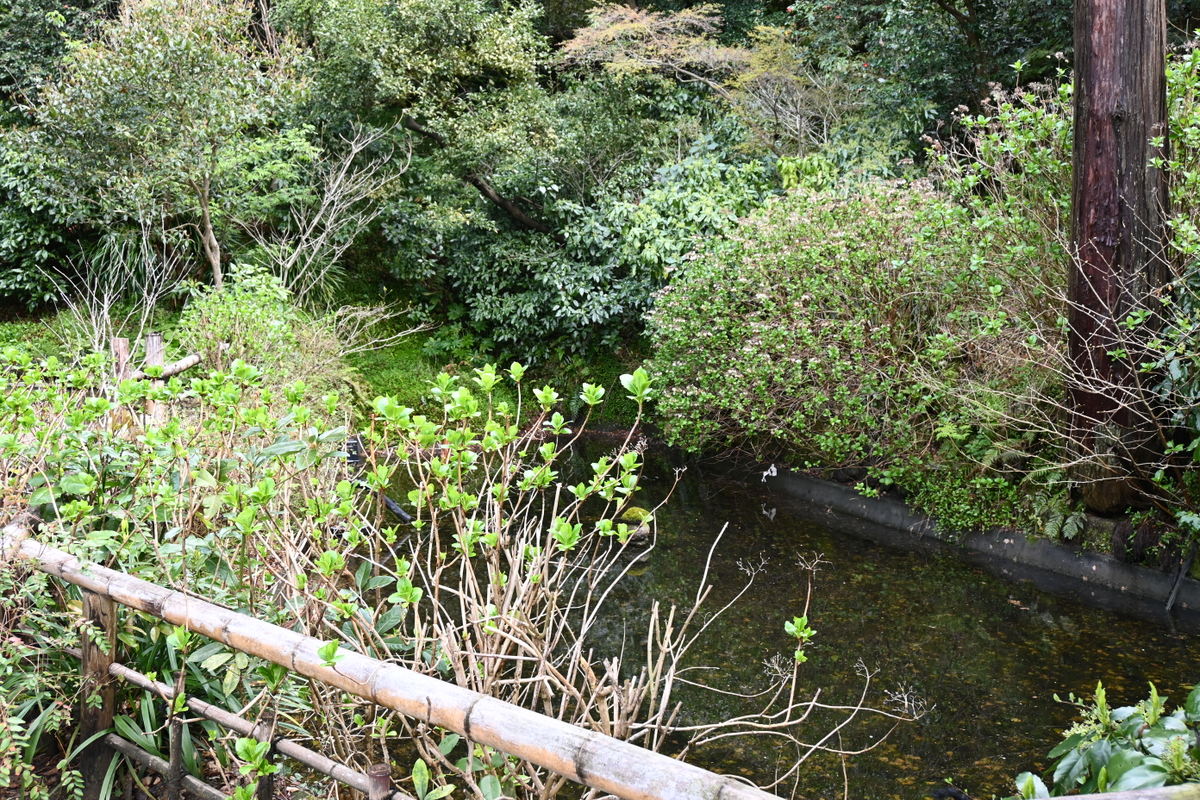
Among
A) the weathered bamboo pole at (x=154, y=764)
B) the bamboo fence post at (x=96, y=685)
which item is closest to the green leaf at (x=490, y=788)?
the weathered bamboo pole at (x=154, y=764)

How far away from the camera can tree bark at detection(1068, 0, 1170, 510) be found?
5621mm

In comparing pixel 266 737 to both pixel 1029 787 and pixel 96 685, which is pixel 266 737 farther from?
pixel 1029 787

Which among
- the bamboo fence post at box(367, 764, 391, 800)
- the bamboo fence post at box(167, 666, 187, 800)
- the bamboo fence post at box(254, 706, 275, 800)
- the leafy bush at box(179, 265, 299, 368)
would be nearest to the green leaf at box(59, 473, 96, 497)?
the bamboo fence post at box(167, 666, 187, 800)

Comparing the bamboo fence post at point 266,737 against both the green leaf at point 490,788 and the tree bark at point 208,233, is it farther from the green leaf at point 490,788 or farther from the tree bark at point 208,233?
the tree bark at point 208,233

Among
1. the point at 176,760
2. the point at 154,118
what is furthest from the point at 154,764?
the point at 154,118

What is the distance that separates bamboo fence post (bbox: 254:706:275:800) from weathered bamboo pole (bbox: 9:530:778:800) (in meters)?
0.28

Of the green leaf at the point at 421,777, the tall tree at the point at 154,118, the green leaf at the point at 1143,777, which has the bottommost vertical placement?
the green leaf at the point at 421,777

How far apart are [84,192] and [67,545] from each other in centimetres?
929

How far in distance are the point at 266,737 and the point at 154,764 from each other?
1.79 ft

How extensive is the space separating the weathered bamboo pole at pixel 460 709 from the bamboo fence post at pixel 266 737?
11.2 inches

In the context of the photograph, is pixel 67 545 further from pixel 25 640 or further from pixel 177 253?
pixel 177 253

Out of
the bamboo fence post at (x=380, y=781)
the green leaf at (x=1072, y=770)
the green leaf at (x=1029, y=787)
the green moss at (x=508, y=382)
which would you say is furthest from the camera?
the green moss at (x=508, y=382)

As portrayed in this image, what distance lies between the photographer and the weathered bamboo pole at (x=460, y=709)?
5.04 ft

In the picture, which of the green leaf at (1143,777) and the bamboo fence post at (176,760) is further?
the bamboo fence post at (176,760)
